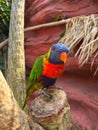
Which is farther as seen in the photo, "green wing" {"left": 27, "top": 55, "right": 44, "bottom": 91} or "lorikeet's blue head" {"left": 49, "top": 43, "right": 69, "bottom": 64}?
"green wing" {"left": 27, "top": 55, "right": 44, "bottom": 91}

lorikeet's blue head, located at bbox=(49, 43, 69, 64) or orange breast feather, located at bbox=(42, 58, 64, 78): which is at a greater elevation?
lorikeet's blue head, located at bbox=(49, 43, 69, 64)

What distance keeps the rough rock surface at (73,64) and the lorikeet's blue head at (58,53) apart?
99 centimetres

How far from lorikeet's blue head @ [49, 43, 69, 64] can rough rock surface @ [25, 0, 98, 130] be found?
0.99 m

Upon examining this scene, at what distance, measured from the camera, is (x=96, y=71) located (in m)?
3.11

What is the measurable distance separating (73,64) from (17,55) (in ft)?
1.99

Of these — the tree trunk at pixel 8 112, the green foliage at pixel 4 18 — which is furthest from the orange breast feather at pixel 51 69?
the green foliage at pixel 4 18

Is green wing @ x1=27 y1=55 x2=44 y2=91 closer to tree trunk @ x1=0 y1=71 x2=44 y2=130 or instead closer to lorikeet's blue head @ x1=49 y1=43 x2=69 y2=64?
lorikeet's blue head @ x1=49 y1=43 x2=69 y2=64

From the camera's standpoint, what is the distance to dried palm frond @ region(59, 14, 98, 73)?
110 inches

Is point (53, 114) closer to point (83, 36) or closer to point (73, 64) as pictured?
point (83, 36)

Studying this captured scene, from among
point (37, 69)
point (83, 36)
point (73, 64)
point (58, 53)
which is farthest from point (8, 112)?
point (73, 64)

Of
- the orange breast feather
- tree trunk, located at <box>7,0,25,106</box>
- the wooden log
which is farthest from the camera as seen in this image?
tree trunk, located at <box>7,0,25,106</box>

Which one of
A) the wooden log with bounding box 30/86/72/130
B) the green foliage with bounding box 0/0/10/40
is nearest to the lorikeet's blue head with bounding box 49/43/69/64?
the wooden log with bounding box 30/86/72/130

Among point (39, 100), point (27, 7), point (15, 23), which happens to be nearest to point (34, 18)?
point (27, 7)

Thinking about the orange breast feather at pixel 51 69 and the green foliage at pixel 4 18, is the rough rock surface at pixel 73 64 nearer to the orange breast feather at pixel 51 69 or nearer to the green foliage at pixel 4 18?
the green foliage at pixel 4 18
